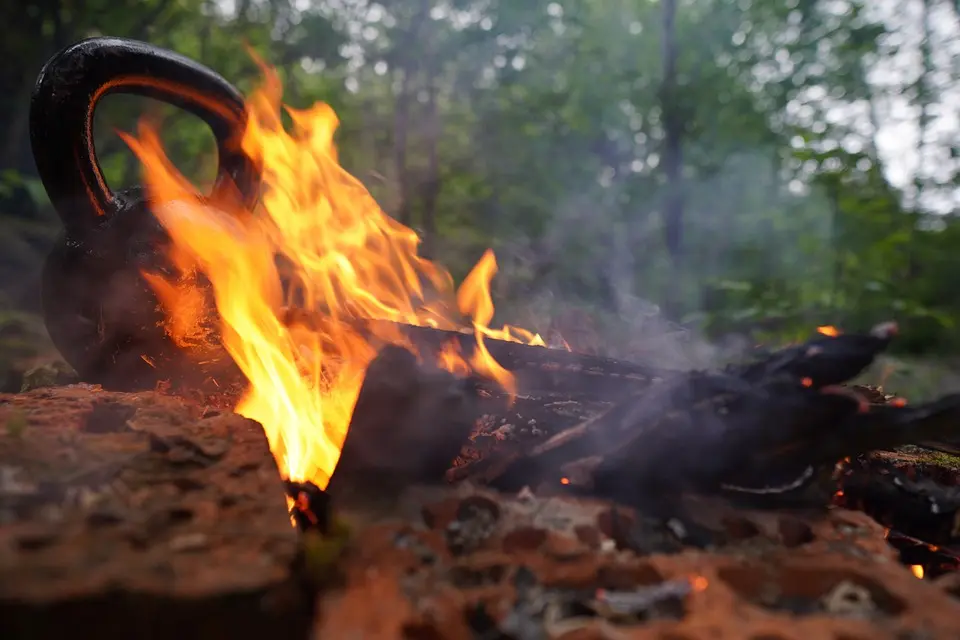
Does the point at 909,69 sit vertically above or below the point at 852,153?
above

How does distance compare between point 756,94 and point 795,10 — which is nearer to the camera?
point 795,10

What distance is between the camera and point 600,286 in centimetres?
1336

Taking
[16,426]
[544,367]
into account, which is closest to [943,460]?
[544,367]

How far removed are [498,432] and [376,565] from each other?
1.27 metres

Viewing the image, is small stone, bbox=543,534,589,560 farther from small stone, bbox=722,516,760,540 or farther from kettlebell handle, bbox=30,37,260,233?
kettlebell handle, bbox=30,37,260,233

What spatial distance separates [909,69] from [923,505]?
1297cm

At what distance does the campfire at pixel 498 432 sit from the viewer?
169 cm

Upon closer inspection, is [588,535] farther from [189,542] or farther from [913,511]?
[913,511]

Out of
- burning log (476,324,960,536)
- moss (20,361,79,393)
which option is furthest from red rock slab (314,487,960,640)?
moss (20,361,79,393)

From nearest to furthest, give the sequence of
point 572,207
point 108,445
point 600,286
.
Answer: point 108,445
point 600,286
point 572,207

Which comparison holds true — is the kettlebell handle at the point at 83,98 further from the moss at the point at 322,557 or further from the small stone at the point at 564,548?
the small stone at the point at 564,548

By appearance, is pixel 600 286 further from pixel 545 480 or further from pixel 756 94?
pixel 545 480

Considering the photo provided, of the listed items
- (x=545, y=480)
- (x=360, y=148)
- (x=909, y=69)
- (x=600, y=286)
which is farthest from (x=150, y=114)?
(x=909, y=69)

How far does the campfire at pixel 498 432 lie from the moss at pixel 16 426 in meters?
0.22
